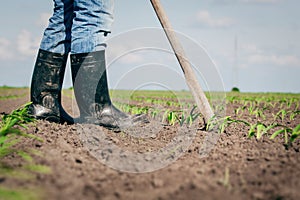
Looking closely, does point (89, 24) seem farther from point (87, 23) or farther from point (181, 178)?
point (181, 178)

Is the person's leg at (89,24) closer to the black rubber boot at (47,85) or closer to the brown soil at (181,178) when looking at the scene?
the black rubber boot at (47,85)

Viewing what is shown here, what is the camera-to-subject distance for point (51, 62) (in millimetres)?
3045

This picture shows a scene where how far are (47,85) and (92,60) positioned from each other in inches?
21.0

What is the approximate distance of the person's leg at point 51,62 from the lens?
3.03 meters

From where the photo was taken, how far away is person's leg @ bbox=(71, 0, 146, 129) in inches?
109

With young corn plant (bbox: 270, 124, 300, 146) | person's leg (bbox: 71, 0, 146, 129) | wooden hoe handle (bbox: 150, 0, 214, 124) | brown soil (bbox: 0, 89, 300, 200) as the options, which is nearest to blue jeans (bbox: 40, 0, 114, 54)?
person's leg (bbox: 71, 0, 146, 129)

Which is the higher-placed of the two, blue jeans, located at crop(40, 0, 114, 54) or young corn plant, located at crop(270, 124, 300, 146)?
blue jeans, located at crop(40, 0, 114, 54)

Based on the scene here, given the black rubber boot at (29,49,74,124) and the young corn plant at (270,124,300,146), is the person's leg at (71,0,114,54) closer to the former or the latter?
the black rubber boot at (29,49,74,124)

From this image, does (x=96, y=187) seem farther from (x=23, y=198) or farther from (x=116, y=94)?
(x=116, y=94)

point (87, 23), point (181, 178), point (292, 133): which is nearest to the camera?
point (181, 178)

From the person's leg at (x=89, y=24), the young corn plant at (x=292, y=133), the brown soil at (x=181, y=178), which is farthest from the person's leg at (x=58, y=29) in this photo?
the young corn plant at (x=292, y=133)

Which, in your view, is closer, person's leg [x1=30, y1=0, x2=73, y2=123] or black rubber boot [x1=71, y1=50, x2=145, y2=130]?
black rubber boot [x1=71, y1=50, x2=145, y2=130]

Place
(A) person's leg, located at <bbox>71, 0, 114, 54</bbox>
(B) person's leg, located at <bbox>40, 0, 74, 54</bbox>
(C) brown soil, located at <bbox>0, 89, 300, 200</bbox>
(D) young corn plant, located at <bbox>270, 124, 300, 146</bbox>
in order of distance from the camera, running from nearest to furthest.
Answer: (C) brown soil, located at <bbox>0, 89, 300, 200</bbox>, (D) young corn plant, located at <bbox>270, 124, 300, 146</bbox>, (A) person's leg, located at <bbox>71, 0, 114, 54</bbox>, (B) person's leg, located at <bbox>40, 0, 74, 54</bbox>

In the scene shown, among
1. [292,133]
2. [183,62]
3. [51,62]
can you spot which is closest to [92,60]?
[51,62]
